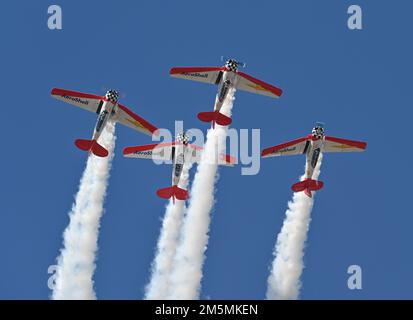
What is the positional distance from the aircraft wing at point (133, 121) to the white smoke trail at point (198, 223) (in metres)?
4.25

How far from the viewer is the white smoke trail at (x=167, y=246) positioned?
61.8m

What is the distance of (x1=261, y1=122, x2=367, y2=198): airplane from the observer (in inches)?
2633

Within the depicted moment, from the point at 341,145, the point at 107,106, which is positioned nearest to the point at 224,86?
the point at 107,106

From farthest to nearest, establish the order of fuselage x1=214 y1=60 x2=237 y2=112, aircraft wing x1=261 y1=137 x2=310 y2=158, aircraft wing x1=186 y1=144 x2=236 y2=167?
1. fuselage x1=214 y1=60 x2=237 y2=112
2. aircraft wing x1=186 y1=144 x2=236 y2=167
3. aircraft wing x1=261 y1=137 x2=310 y2=158

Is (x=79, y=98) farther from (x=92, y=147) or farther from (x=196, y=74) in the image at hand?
(x=196, y=74)

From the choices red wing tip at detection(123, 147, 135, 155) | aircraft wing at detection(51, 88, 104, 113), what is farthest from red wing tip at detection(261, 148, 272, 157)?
aircraft wing at detection(51, 88, 104, 113)

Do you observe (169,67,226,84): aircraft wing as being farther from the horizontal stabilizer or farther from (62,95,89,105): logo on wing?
the horizontal stabilizer

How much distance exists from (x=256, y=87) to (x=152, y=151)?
830 cm

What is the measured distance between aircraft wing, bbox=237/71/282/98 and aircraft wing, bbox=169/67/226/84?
1694 mm

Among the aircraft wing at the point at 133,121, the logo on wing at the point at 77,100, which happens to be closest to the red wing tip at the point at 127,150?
the aircraft wing at the point at 133,121

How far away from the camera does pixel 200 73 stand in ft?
231

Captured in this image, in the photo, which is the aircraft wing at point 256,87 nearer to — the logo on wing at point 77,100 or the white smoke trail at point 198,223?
the white smoke trail at point 198,223
